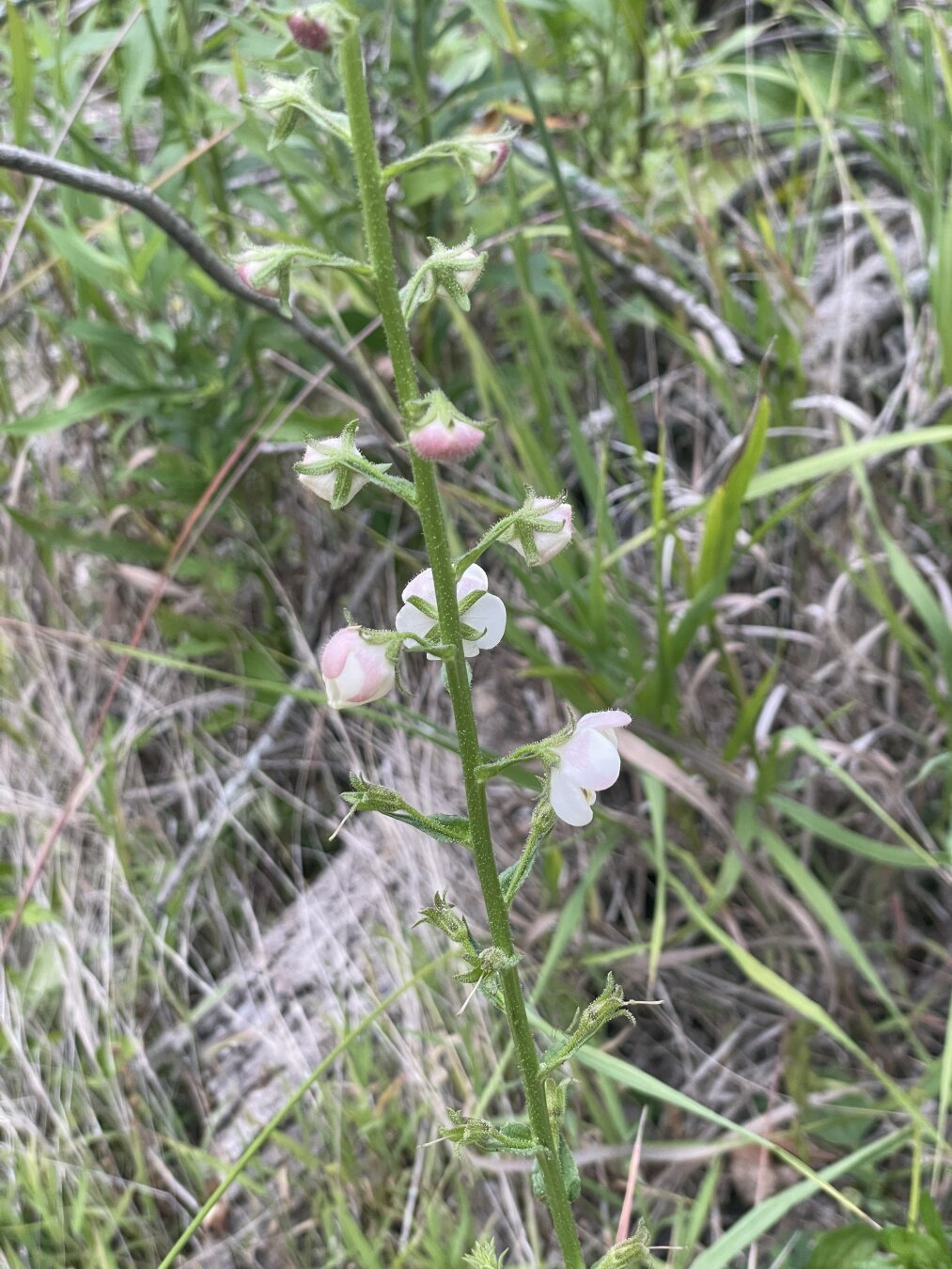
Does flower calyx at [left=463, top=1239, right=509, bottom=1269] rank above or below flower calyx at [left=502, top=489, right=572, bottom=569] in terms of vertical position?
below

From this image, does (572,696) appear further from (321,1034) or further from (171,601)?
(171,601)

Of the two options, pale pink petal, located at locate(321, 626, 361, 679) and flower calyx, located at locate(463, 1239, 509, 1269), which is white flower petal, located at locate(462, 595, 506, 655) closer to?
pale pink petal, located at locate(321, 626, 361, 679)

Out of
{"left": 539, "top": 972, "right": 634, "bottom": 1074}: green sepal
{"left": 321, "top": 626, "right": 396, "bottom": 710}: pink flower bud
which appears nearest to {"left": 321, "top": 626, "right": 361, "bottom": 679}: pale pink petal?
{"left": 321, "top": 626, "right": 396, "bottom": 710}: pink flower bud

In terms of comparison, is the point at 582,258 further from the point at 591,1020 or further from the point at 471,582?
the point at 591,1020

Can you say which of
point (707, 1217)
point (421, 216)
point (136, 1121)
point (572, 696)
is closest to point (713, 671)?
point (572, 696)

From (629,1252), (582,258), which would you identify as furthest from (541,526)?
(582,258)
